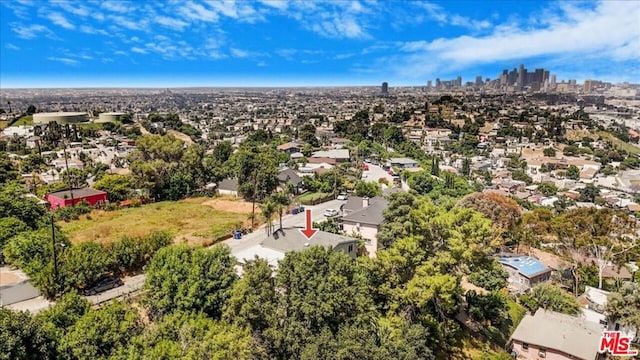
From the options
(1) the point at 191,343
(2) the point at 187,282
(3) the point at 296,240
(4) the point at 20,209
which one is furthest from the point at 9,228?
(1) the point at 191,343

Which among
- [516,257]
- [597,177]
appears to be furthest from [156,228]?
[597,177]

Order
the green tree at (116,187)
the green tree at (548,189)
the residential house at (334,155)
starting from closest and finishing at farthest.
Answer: the green tree at (116,187) < the green tree at (548,189) < the residential house at (334,155)

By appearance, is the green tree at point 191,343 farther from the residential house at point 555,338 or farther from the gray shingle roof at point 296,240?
the residential house at point 555,338

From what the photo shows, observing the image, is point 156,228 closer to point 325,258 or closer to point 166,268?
point 166,268

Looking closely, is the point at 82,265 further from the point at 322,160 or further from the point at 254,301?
the point at 322,160

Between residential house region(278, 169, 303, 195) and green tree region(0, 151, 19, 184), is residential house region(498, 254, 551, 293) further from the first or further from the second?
green tree region(0, 151, 19, 184)

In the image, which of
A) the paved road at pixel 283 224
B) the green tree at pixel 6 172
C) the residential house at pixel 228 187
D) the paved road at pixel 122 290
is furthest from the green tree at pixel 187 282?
the green tree at pixel 6 172
